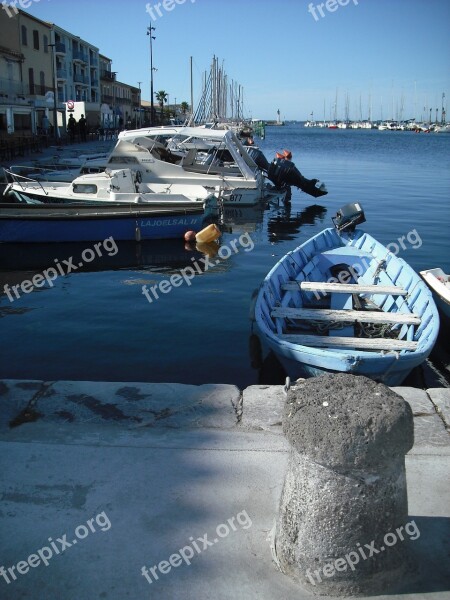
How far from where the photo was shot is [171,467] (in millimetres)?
3627

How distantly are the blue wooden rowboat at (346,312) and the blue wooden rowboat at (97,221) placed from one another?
5.62 metres

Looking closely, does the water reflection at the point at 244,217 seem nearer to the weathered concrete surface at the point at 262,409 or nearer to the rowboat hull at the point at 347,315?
the rowboat hull at the point at 347,315

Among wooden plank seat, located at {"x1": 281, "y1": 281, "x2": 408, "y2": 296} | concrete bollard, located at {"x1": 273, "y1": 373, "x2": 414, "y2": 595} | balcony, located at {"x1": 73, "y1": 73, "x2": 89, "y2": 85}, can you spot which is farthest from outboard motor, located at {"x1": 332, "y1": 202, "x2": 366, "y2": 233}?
balcony, located at {"x1": 73, "y1": 73, "x2": 89, "y2": 85}

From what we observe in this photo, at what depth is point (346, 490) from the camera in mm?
2574

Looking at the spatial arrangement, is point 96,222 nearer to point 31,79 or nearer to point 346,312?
point 346,312

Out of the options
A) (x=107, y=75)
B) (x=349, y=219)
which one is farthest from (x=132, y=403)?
(x=107, y=75)

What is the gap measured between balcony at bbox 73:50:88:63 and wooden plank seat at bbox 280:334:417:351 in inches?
2600

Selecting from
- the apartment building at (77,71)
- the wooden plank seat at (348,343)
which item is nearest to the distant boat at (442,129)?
the apartment building at (77,71)

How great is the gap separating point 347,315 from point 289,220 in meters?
14.0

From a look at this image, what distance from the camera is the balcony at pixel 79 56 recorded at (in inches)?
2554

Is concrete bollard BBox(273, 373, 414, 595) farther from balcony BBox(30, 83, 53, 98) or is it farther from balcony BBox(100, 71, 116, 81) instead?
balcony BBox(100, 71, 116, 81)

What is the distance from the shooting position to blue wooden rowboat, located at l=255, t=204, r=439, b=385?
589cm

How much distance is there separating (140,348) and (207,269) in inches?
199

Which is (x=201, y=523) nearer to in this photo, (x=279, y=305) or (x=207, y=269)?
(x=279, y=305)
